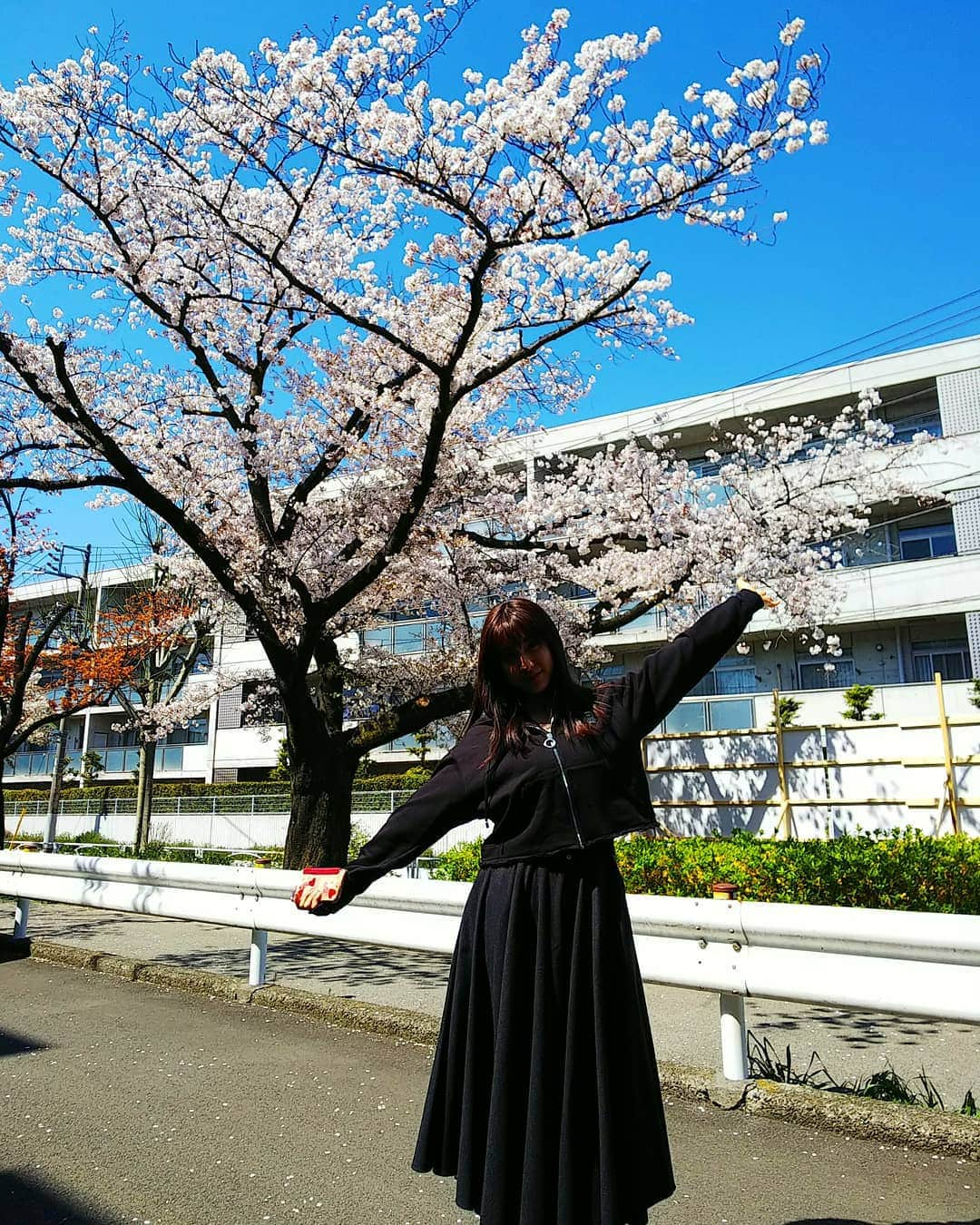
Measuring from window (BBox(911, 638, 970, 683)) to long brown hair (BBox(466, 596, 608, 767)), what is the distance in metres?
20.6

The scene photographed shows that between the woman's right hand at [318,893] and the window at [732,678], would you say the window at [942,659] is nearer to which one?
the window at [732,678]

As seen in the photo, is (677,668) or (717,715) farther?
(717,715)


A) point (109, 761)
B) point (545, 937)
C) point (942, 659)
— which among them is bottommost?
point (545, 937)

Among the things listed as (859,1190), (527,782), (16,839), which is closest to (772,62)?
(527,782)

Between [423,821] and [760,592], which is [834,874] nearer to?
[760,592]

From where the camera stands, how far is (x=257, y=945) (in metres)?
5.48

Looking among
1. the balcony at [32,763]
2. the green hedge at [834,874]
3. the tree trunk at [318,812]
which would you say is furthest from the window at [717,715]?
the balcony at [32,763]

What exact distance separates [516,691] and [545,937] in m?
0.64

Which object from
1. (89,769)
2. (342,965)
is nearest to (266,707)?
(89,769)

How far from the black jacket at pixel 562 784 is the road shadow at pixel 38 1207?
1.23 metres

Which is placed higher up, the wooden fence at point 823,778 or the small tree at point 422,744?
the small tree at point 422,744

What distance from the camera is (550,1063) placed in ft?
7.10

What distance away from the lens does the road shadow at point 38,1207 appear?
2.68 meters

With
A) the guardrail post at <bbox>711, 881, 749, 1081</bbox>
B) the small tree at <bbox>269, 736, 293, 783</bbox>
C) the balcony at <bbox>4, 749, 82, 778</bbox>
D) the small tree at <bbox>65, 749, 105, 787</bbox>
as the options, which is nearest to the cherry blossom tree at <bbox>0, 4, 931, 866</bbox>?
the guardrail post at <bbox>711, 881, 749, 1081</bbox>
